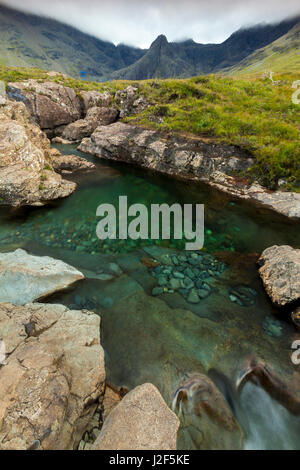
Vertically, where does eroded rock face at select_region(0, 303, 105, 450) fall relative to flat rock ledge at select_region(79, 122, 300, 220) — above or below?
below

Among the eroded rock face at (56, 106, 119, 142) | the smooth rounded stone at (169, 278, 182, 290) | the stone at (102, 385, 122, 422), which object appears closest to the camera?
the stone at (102, 385, 122, 422)

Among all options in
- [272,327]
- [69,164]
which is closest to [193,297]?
[272,327]

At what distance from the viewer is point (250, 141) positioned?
49.4 feet

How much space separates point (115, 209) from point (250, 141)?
12064mm

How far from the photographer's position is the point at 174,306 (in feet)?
20.0

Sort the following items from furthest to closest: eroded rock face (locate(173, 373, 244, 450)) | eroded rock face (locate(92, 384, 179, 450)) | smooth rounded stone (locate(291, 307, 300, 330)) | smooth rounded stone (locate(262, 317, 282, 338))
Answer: smooth rounded stone (locate(291, 307, 300, 330))
smooth rounded stone (locate(262, 317, 282, 338))
eroded rock face (locate(173, 373, 244, 450))
eroded rock face (locate(92, 384, 179, 450))

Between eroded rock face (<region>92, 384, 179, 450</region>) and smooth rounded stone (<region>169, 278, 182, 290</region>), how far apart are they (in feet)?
10.8

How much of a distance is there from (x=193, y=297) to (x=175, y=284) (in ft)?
2.53

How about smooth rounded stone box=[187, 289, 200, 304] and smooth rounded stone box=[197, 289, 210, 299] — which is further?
smooth rounded stone box=[197, 289, 210, 299]

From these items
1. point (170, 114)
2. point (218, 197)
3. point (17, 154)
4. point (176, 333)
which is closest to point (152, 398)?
point (176, 333)

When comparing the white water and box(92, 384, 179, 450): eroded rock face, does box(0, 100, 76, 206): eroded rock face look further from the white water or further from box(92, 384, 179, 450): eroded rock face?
the white water

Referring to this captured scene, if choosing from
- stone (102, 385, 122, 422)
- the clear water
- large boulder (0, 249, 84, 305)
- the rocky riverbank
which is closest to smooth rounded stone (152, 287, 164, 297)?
the clear water

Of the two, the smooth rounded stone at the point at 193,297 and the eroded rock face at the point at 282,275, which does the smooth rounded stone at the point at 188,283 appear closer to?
the smooth rounded stone at the point at 193,297

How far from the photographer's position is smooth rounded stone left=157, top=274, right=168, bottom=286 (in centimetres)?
685
